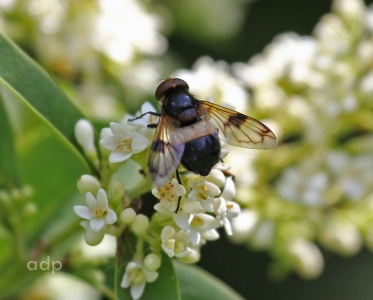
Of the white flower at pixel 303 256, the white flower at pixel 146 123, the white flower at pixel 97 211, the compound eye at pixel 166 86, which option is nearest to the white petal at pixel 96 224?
the white flower at pixel 97 211

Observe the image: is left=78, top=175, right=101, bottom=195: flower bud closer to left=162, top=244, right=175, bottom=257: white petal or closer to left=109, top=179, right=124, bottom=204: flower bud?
left=109, top=179, right=124, bottom=204: flower bud

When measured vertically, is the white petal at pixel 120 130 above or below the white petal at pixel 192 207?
above

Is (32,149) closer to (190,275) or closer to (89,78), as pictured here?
(89,78)

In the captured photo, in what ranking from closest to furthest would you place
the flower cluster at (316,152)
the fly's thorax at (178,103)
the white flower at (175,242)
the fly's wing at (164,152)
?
the fly's wing at (164,152)
the white flower at (175,242)
the fly's thorax at (178,103)
the flower cluster at (316,152)

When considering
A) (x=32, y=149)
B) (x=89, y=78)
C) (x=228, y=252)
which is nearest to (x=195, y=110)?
(x=32, y=149)

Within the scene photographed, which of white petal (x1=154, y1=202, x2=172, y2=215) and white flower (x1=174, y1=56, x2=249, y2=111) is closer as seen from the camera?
white petal (x1=154, y1=202, x2=172, y2=215)

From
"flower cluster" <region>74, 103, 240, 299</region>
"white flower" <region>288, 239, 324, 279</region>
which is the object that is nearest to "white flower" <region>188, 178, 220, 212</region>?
"flower cluster" <region>74, 103, 240, 299</region>

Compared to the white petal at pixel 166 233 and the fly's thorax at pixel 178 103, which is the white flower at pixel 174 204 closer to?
the white petal at pixel 166 233
